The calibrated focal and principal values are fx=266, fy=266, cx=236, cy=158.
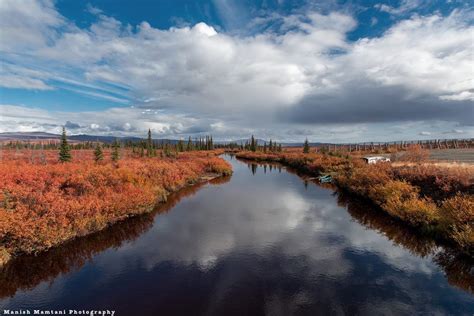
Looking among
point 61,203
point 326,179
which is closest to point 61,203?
point 61,203

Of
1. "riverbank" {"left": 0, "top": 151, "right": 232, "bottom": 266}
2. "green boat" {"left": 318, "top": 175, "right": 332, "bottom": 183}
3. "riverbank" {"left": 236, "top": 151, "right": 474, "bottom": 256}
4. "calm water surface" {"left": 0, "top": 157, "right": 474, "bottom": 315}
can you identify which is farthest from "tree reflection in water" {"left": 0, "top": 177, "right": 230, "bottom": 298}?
"green boat" {"left": 318, "top": 175, "right": 332, "bottom": 183}

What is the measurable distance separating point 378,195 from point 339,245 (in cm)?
1166

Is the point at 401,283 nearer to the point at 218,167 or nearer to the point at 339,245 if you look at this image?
the point at 339,245

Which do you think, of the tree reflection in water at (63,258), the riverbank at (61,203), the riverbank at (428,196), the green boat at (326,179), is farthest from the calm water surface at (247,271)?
the green boat at (326,179)

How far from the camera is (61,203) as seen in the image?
18734 millimetres

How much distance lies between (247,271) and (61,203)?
14.0m

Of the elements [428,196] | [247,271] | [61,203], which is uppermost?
[61,203]

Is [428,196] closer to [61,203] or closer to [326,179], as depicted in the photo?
[326,179]

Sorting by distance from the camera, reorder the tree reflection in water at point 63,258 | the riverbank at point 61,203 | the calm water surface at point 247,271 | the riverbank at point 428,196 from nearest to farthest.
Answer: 1. the calm water surface at point 247,271
2. the tree reflection in water at point 63,258
3. the riverbank at point 61,203
4. the riverbank at point 428,196

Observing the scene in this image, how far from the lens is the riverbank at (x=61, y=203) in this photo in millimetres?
15477

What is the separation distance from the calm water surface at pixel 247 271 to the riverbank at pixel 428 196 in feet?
3.92

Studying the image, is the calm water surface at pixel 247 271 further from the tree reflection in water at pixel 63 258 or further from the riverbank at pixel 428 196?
the riverbank at pixel 428 196

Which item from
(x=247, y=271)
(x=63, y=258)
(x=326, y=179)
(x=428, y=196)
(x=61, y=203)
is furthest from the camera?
(x=326, y=179)

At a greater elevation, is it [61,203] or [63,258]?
[61,203]
